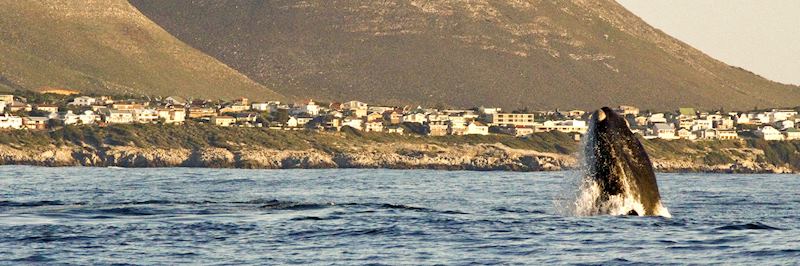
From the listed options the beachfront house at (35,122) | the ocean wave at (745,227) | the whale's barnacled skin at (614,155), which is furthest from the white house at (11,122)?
the whale's barnacled skin at (614,155)

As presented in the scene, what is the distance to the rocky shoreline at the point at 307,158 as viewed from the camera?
17075cm

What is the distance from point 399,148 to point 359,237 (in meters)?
151

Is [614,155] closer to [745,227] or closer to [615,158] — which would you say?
[615,158]

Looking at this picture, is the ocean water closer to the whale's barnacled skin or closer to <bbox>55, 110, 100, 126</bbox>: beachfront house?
the whale's barnacled skin

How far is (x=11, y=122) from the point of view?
191 m

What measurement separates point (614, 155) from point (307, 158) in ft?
469

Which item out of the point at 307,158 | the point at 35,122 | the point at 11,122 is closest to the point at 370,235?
the point at 307,158

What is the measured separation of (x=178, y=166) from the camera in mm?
175125

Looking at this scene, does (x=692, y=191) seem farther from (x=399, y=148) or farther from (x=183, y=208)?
(x=399, y=148)

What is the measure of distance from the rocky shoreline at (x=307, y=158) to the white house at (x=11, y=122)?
15.8 meters

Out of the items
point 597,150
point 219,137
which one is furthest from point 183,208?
point 219,137

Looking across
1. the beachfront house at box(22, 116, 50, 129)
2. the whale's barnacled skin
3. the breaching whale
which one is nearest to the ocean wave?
the breaching whale

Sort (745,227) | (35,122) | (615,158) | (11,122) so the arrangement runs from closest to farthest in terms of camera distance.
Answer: (615,158) → (745,227) → (11,122) → (35,122)

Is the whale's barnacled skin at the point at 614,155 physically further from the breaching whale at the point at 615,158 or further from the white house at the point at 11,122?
the white house at the point at 11,122
